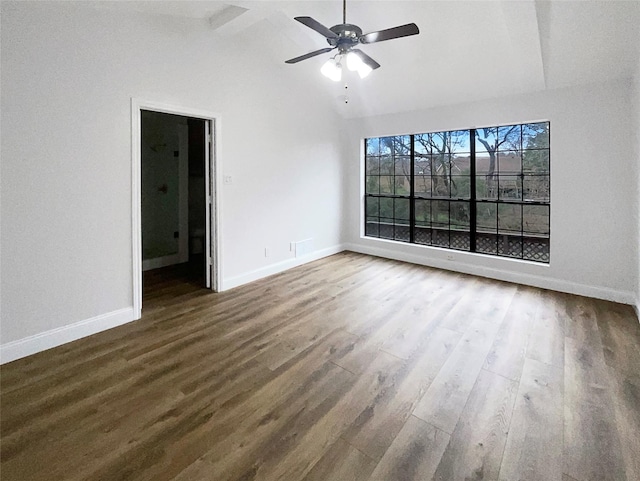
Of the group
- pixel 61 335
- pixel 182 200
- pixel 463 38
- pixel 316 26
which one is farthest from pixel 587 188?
pixel 182 200

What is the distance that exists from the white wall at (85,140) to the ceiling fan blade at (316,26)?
1860mm

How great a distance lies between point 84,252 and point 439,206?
16.3ft

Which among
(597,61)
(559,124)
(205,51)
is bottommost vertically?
(559,124)

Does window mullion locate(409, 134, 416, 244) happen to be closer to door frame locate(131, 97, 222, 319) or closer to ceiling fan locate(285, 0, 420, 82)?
ceiling fan locate(285, 0, 420, 82)

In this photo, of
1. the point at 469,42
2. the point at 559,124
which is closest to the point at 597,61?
the point at 559,124

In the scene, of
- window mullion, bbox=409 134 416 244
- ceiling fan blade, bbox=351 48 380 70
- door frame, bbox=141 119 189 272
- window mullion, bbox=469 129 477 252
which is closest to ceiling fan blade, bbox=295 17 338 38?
ceiling fan blade, bbox=351 48 380 70

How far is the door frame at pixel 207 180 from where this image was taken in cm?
327

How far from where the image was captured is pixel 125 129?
10.4 ft

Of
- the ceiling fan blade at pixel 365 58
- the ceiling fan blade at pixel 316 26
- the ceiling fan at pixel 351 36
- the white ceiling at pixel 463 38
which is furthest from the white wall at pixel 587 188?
the ceiling fan blade at pixel 316 26

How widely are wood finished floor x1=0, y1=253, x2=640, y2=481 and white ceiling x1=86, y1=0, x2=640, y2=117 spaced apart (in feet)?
8.92

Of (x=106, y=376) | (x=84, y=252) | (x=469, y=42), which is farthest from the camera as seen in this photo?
(x=469, y=42)

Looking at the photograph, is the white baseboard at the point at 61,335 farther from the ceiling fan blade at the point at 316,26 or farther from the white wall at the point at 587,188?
the white wall at the point at 587,188

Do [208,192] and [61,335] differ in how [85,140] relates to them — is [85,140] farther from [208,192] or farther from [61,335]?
[61,335]

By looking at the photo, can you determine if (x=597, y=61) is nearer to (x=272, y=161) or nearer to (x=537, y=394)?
(x=537, y=394)
